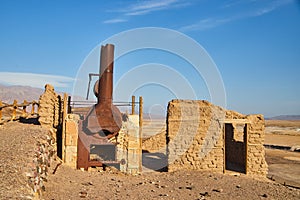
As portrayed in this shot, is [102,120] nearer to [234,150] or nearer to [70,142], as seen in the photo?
[70,142]

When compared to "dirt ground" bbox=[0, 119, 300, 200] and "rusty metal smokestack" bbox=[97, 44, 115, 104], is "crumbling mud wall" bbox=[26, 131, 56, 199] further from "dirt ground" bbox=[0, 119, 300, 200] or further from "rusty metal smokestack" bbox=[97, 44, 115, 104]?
"rusty metal smokestack" bbox=[97, 44, 115, 104]

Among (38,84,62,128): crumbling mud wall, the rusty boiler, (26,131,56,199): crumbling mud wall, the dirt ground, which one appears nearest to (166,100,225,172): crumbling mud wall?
the dirt ground

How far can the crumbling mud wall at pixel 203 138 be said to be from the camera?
12.5 meters

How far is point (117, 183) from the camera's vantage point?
984cm

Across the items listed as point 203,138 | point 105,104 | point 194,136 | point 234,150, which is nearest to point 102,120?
point 105,104

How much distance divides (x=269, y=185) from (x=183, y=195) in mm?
3759

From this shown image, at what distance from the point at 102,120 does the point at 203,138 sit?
474cm

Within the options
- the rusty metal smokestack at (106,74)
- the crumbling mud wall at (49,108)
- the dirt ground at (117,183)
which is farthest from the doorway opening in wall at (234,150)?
the crumbling mud wall at (49,108)

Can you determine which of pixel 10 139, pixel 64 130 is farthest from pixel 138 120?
pixel 10 139

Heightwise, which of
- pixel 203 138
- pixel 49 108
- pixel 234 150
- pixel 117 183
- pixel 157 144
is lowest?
pixel 117 183

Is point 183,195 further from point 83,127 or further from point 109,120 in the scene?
point 83,127

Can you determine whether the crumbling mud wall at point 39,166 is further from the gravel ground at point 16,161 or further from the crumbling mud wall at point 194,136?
the crumbling mud wall at point 194,136

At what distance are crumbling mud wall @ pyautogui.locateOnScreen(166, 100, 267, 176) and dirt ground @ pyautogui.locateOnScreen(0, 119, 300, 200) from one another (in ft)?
2.82

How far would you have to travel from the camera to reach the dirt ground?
22.2 feet
